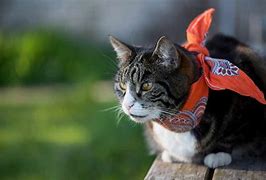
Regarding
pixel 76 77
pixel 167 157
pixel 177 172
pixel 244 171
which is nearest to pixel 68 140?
pixel 76 77

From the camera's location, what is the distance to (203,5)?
7.87 m

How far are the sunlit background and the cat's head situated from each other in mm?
589

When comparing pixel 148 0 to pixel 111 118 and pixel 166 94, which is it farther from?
pixel 166 94

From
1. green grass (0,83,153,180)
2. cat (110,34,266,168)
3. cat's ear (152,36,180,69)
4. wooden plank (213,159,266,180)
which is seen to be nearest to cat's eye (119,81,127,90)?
cat (110,34,266,168)

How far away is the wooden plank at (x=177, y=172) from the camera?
2.27 metres

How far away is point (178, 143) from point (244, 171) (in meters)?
0.30

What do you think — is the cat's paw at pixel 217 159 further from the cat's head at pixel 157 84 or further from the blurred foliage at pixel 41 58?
the blurred foliage at pixel 41 58

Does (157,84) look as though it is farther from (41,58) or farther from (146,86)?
(41,58)

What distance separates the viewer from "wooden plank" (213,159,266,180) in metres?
2.22

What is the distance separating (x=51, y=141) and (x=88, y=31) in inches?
157

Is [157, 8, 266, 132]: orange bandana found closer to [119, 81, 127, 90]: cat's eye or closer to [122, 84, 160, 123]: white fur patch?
[122, 84, 160, 123]: white fur patch

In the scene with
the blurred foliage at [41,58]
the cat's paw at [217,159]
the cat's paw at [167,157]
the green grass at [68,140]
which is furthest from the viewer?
the blurred foliage at [41,58]

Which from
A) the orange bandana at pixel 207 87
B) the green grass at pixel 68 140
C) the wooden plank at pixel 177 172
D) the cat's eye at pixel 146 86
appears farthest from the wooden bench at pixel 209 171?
the green grass at pixel 68 140

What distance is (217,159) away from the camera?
2369 mm
